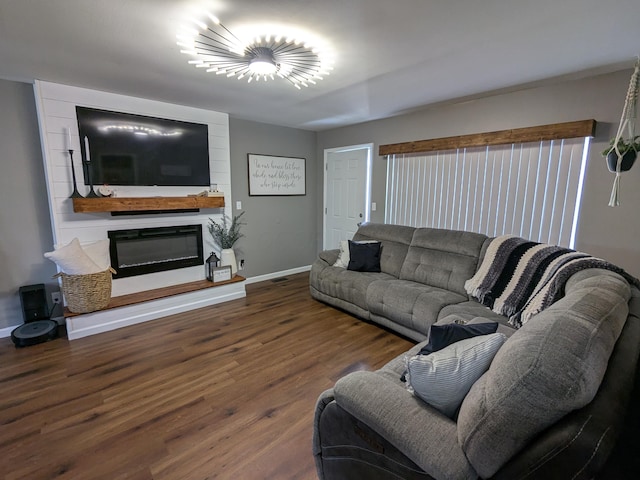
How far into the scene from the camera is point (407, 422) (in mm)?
1079

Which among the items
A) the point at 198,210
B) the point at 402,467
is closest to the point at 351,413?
the point at 402,467

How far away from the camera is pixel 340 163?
5012 mm

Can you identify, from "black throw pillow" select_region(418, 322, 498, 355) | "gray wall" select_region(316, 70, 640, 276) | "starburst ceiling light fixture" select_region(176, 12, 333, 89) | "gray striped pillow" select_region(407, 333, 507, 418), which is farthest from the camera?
"gray wall" select_region(316, 70, 640, 276)

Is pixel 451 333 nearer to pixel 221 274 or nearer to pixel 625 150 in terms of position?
pixel 625 150

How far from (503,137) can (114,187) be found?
4.11 m

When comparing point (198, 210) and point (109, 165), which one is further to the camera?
point (198, 210)

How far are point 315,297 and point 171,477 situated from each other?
254 centimetres

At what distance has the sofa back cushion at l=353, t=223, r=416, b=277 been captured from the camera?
11.7 ft

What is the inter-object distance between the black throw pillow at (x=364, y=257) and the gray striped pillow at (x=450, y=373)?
249 centimetres

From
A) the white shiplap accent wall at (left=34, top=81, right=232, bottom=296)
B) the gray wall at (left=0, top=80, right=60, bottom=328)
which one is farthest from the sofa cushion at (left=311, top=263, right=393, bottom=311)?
the gray wall at (left=0, top=80, right=60, bottom=328)

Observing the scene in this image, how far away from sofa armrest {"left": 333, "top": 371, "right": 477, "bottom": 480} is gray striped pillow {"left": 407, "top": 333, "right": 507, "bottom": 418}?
6cm

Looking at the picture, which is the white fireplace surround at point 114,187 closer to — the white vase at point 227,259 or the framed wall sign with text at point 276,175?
the white vase at point 227,259

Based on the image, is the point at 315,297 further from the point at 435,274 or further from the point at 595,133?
the point at 595,133

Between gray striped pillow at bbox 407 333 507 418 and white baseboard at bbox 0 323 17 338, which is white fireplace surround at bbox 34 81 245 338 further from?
gray striped pillow at bbox 407 333 507 418
